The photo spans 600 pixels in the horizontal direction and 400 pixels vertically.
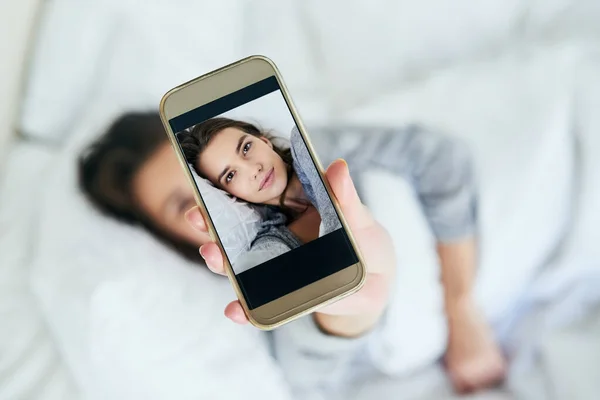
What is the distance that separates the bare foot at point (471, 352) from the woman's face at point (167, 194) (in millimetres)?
304

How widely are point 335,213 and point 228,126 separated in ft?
0.38

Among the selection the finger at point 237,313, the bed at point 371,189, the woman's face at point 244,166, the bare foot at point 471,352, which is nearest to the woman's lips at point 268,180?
the woman's face at point 244,166

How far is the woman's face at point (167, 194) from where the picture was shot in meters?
0.61

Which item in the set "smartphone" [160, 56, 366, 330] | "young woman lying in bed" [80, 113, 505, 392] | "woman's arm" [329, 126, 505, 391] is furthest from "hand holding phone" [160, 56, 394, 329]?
"woman's arm" [329, 126, 505, 391]

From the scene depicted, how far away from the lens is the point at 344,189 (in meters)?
0.45

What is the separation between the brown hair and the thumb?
0.75 ft

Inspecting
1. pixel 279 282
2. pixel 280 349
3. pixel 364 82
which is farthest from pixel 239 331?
pixel 364 82

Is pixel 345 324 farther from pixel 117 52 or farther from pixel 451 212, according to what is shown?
pixel 117 52

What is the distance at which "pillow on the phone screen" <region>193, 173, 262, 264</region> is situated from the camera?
0.44 m

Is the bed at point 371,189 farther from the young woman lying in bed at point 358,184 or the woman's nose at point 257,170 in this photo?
the woman's nose at point 257,170

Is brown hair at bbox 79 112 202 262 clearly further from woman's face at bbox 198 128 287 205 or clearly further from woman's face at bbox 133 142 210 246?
woman's face at bbox 198 128 287 205

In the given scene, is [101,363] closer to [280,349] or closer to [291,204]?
[280,349]

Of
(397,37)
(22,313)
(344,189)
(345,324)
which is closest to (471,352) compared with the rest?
(345,324)

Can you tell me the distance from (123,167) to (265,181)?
274 millimetres
